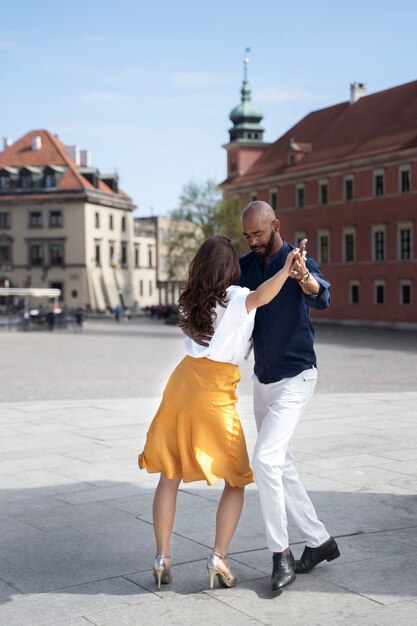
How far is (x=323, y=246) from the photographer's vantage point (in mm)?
61531

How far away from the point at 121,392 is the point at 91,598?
39.0ft

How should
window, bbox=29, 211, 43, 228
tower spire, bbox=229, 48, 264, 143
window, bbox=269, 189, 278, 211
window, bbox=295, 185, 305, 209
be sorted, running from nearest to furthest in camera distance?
1. window, bbox=295, 185, 305, 209
2. window, bbox=269, 189, 278, 211
3. tower spire, bbox=229, 48, 264, 143
4. window, bbox=29, 211, 43, 228

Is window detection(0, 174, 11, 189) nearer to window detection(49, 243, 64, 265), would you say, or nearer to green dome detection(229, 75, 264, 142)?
window detection(49, 243, 64, 265)

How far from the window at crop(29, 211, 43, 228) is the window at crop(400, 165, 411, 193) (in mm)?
44073

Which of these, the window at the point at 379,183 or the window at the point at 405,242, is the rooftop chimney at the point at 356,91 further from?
the window at the point at 405,242

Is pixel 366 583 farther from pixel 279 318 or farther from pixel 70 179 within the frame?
pixel 70 179

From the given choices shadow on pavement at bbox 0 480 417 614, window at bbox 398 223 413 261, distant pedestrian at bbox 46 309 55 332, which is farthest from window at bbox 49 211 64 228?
shadow on pavement at bbox 0 480 417 614

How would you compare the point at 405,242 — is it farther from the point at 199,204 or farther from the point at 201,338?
the point at 201,338

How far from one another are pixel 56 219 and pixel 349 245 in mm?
37379

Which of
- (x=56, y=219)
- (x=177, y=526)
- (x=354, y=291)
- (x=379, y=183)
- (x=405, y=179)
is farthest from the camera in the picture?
(x=56, y=219)

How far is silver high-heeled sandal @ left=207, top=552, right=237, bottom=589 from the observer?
479 cm

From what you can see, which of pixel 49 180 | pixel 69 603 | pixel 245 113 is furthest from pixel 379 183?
pixel 69 603

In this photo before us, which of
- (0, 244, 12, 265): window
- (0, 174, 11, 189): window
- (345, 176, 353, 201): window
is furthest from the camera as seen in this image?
(0, 244, 12, 265): window

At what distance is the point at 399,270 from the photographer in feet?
178
